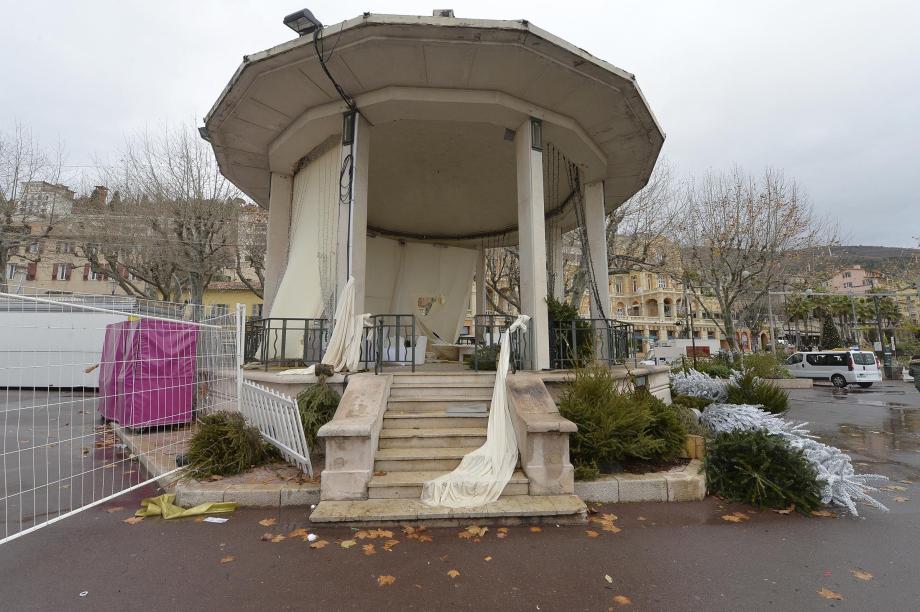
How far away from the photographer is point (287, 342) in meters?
7.18

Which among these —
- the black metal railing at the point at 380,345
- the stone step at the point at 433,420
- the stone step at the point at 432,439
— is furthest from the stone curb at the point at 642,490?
the black metal railing at the point at 380,345

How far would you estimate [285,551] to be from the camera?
311cm

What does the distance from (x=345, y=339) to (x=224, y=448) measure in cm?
191

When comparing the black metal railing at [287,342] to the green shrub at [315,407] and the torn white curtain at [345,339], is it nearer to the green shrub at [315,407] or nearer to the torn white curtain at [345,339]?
the torn white curtain at [345,339]

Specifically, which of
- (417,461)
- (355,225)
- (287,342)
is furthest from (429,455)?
(287,342)

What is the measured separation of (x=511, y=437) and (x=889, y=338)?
60346 mm

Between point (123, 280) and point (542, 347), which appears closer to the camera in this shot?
point (542, 347)

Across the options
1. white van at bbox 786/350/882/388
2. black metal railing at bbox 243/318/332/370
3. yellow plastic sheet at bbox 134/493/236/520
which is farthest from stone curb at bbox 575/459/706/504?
white van at bbox 786/350/882/388

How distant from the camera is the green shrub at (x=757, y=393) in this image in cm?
745

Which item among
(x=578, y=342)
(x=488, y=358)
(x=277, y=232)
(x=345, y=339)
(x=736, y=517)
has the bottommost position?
(x=736, y=517)

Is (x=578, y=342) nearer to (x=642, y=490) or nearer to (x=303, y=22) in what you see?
(x=642, y=490)

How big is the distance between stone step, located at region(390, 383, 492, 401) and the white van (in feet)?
72.2

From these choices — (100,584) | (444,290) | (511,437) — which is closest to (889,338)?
(444,290)

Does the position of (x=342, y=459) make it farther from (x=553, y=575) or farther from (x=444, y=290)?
(x=444, y=290)
